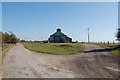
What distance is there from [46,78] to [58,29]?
5293cm

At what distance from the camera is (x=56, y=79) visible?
19.8ft

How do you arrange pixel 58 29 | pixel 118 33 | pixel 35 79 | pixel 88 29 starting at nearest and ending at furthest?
1. pixel 35 79
2. pixel 118 33
3. pixel 88 29
4. pixel 58 29

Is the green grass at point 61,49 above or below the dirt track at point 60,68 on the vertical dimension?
above

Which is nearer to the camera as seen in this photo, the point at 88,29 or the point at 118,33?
the point at 118,33

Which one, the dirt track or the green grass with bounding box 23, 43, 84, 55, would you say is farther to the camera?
the green grass with bounding box 23, 43, 84, 55

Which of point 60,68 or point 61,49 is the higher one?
point 61,49

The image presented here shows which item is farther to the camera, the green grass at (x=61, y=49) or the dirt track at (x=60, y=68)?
the green grass at (x=61, y=49)

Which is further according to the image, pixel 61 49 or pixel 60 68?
pixel 61 49

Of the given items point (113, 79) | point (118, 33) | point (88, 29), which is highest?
point (88, 29)

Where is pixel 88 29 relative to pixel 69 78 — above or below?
above

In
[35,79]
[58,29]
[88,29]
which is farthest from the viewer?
[58,29]

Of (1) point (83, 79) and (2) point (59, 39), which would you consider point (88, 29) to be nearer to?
(2) point (59, 39)

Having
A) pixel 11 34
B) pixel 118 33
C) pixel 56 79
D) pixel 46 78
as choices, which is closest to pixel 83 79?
pixel 56 79

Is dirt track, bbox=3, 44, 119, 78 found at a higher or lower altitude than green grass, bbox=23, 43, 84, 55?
lower
